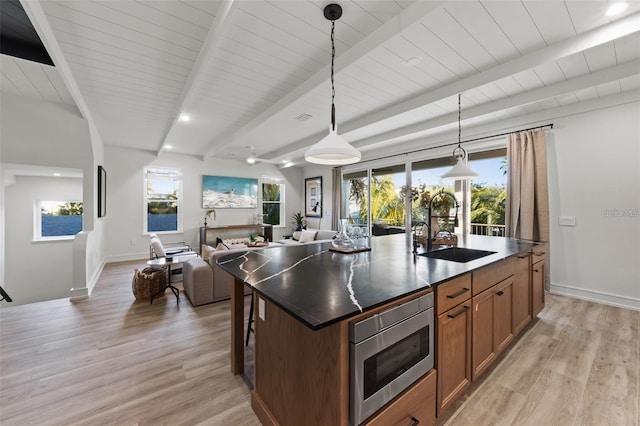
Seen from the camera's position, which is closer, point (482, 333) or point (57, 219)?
point (482, 333)

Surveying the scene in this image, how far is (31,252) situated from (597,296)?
374 inches

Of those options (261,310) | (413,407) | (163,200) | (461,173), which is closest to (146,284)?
(261,310)

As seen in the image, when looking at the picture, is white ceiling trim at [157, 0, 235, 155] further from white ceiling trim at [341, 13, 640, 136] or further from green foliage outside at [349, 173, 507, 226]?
green foliage outside at [349, 173, 507, 226]

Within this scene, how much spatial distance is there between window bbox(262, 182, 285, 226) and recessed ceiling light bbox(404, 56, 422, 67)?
6.33 metres

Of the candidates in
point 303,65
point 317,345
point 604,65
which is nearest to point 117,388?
point 317,345

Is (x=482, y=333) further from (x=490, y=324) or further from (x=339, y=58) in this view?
(x=339, y=58)

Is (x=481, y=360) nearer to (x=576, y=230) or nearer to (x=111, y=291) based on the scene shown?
(x=576, y=230)

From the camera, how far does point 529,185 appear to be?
12.2 ft

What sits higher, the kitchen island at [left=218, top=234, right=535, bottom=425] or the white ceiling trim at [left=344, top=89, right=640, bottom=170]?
the white ceiling trim at [left=344, top=89, right=640, bottom=170]

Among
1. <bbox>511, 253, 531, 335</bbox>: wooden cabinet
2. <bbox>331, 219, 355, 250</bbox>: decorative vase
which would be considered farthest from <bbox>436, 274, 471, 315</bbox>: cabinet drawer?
<bbox>511, 253, 531, 335</bbox>: wooden cabinet

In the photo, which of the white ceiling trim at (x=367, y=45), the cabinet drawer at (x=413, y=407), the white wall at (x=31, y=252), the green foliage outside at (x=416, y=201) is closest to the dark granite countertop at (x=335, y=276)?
the cabinet drawer at (x=413, y=407)

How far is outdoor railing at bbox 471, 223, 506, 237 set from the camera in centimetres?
437

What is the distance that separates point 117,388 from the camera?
1786mm

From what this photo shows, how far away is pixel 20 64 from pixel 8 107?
3.66ft
